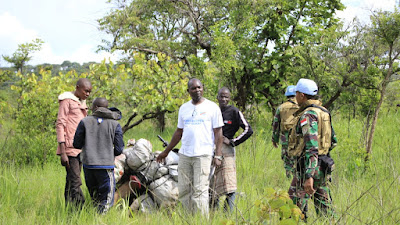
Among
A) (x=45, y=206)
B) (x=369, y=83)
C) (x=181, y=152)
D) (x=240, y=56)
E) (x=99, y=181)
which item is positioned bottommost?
(x=45, y=206)

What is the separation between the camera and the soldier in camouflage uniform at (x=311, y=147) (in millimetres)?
3674

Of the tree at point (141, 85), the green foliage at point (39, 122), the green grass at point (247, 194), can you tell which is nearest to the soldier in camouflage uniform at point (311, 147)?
the green grass at point (247, 194)

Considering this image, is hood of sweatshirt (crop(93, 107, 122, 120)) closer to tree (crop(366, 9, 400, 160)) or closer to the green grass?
the green grass

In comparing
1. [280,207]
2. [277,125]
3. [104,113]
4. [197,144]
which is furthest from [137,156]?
[280,207]

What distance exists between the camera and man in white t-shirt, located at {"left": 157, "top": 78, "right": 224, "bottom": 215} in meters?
4.50

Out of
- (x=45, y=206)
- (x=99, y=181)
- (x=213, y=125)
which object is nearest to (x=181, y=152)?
(x=213, y=125)

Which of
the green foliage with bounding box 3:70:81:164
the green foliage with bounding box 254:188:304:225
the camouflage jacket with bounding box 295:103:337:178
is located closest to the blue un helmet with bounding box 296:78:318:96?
the camouflage jacket with bounding box 295:103:337:178

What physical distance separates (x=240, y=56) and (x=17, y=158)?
6.75 m

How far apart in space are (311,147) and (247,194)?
1.06 m

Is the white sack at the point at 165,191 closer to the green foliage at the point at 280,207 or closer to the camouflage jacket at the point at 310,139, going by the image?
the camouflage jacket at the point at 310,139

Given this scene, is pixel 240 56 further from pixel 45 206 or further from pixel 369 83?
pixel 45 206

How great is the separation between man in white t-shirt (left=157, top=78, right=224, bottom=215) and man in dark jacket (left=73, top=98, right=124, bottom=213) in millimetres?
846

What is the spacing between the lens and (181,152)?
464 centimetres

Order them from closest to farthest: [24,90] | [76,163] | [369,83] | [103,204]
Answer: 1. [103,204]
2. [76,163]
3. [369,83]
4. [24,90]
